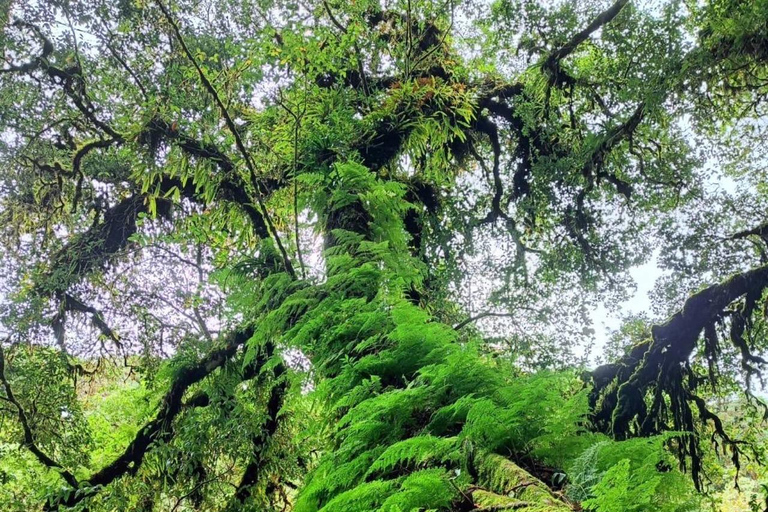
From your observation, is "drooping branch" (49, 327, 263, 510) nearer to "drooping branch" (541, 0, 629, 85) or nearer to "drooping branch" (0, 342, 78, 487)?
"drooping branch" (0, 342, 78, 487)

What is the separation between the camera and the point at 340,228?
425 cm

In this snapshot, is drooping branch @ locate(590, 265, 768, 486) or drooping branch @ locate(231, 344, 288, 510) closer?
drooping branch @ locate(590, 265, 768, 486)

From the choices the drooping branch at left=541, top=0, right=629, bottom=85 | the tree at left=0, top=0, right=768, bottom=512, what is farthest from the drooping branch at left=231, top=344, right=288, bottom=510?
the drooping branch at left=541, top=0, right=629, bottom=85

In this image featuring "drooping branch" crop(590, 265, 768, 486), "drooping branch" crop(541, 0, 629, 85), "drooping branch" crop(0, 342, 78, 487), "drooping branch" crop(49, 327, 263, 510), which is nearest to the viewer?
"drooping branch" crop(590, 265, 768, 486)

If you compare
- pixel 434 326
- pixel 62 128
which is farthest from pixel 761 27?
pixel 62 128

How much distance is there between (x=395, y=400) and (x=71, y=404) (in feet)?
18.2

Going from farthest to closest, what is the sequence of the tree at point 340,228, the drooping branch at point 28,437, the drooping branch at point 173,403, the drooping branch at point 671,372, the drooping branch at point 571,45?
the drooping branch at point 571,45, the drooping branch at point 173,403, the drooping branch at point 28,437, the drooping branch at point 671,372, the tree at point 340,228

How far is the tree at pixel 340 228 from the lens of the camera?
3.57 meters

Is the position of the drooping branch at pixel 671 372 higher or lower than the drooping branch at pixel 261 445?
higher

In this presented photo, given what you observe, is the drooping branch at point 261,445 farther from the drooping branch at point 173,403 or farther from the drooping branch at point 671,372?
the drooping branch at point 671,372

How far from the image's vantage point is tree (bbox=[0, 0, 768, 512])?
357 centimetres

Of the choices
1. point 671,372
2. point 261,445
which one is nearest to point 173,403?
point 261,445

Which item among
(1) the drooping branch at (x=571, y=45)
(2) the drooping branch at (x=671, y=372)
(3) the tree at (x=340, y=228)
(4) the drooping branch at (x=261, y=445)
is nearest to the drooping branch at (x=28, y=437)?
(3) the tree at (x=340, y=228)

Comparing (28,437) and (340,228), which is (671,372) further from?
(28,437)
